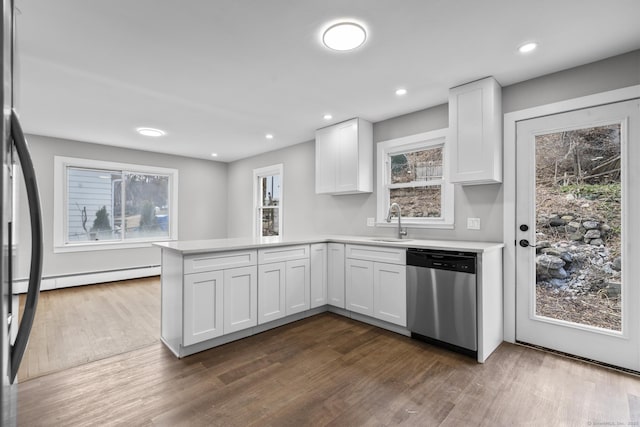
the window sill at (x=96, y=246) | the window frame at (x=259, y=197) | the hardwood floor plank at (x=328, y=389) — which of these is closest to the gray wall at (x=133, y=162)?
the window sill at (x=96, y=246)

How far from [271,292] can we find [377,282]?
1075 millimetres

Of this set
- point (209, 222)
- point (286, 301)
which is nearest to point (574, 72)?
point (286, 301)

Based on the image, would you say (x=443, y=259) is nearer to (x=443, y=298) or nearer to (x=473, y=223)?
(x=443, y=298)

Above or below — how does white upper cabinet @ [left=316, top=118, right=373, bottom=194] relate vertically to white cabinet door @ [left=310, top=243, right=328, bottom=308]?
above

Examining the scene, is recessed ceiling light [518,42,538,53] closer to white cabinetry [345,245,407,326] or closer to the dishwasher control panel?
A: the dishwasher control panel

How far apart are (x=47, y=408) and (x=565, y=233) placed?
390cm

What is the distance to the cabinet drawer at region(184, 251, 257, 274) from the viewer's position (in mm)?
2514

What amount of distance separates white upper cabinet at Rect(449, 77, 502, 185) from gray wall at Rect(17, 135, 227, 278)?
5105 mm

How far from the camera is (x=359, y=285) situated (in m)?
3.33

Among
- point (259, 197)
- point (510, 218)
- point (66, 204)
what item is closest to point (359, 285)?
point (510, 218)

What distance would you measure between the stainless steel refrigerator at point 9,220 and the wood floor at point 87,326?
6.34 ft

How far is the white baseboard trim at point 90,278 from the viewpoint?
4711mm

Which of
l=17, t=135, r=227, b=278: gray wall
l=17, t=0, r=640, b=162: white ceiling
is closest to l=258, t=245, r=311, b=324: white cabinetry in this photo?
l=17, t=0, r=640, b=162: white ceiling

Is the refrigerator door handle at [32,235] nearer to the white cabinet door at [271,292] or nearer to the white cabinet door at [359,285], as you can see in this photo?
the white cabinet door at [271,292]
